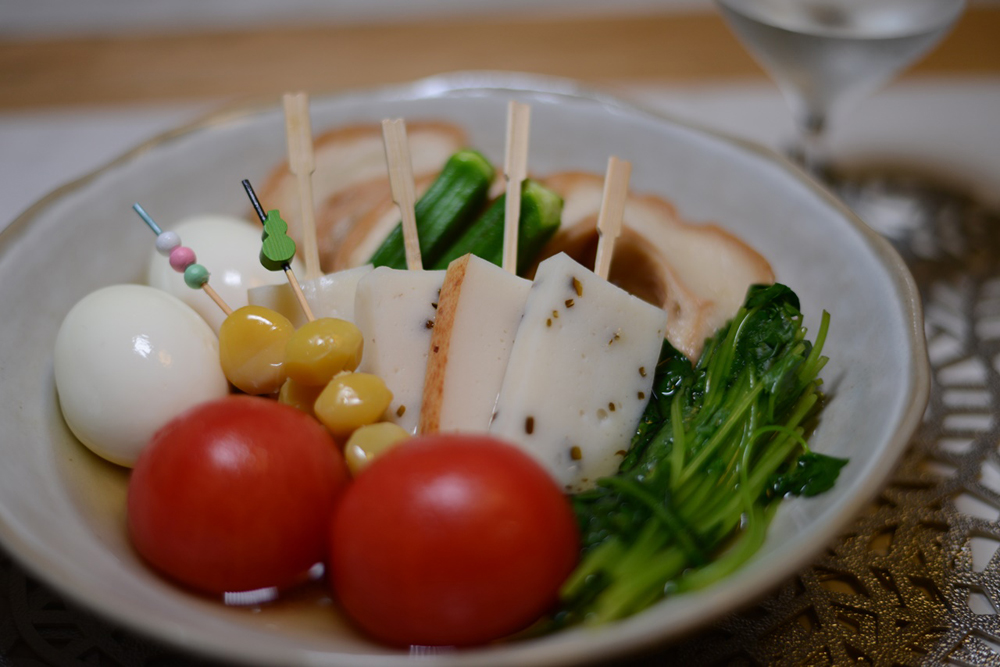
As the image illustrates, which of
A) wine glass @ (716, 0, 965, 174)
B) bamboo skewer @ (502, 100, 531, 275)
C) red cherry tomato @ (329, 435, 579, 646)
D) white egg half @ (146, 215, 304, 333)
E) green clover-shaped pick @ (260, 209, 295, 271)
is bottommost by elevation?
red cherry tomato @ (329, 435, 579, 646)

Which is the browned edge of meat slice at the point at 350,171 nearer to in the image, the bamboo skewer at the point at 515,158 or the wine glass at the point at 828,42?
the bamboo skewer at the point at 515,158

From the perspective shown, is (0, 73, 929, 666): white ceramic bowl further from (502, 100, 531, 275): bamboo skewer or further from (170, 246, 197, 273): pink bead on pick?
(502, 100, 531, 275): bamboo skewer

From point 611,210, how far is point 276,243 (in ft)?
2.05

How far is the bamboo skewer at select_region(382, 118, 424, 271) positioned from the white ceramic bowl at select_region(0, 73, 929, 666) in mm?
497

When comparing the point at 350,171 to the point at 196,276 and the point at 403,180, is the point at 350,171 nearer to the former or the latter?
the point at 403,180

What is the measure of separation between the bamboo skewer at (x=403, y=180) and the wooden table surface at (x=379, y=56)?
1414mm

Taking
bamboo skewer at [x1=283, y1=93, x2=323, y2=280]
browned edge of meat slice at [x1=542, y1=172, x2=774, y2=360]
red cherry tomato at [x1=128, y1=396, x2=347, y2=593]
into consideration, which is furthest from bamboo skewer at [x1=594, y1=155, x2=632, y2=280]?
red cherry tomato at [x1=128, y1=396, x2=347, y2=593]

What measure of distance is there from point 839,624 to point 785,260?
2.42 feet

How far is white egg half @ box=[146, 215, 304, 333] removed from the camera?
4.88 feet

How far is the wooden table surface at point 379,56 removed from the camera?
282cm

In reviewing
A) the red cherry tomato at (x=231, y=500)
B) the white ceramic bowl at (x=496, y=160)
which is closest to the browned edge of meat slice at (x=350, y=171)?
the white ceramic bowl at (x=496, y=160)

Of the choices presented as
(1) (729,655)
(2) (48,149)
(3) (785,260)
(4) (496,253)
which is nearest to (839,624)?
(1) (729,655)

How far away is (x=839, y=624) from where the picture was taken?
1.14 meters

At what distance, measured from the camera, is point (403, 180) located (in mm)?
1509
